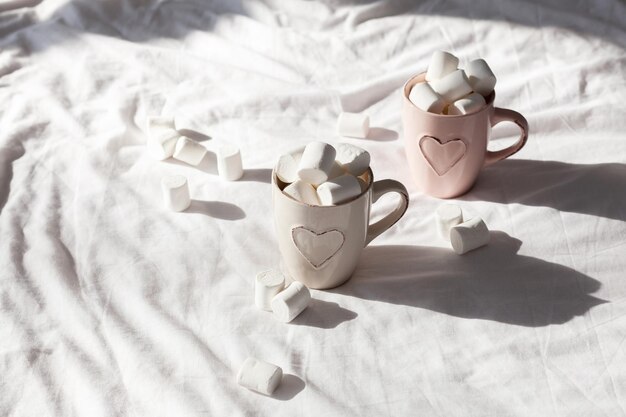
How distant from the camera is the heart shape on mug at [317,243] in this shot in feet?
3.43

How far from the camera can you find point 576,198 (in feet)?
4.12

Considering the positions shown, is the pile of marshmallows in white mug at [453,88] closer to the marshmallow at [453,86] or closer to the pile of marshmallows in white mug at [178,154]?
the marshmallow at [453,86]

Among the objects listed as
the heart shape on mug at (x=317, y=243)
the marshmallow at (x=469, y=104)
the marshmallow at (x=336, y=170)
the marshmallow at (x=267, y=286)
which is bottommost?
the marshmallow at (x=267, y=286)

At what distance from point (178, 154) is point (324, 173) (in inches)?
16.5

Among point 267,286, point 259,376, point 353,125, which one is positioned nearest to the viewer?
point 259,376

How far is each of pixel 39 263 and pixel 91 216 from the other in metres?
0.12

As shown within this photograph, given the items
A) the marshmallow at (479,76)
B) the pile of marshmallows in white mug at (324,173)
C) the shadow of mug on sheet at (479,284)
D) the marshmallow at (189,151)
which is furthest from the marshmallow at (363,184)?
the marshmallow at (189,151)

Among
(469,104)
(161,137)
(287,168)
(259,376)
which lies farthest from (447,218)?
(161,137)

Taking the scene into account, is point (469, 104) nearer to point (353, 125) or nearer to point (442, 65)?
point (442, 65)

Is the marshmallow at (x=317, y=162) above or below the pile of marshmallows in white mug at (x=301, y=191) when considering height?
above

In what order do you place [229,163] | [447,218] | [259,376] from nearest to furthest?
1. [259,376]
2. [447,218]
3. [229,163]

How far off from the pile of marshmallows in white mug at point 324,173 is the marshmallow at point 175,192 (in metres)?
0.24

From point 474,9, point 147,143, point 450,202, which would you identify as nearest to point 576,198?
point 450,202

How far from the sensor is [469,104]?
1.17m
